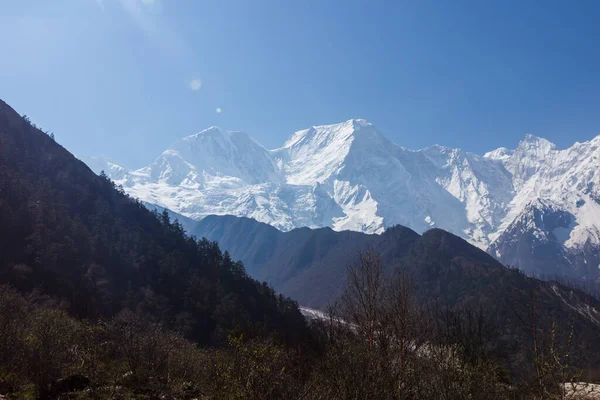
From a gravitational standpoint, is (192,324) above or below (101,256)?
below

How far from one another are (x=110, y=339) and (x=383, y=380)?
64.8 ft

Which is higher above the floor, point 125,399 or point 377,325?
point 377,325

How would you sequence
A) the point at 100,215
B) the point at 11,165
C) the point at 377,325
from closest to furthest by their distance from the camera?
the point at 377,325
the point at 11,165
the point at 100,215

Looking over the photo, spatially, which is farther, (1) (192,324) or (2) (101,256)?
(2) (101,256)

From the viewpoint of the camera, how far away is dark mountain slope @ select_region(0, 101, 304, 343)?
9488 cm

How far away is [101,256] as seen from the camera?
113062mm

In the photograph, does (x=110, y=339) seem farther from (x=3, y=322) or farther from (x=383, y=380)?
Result: (x=383, y=380)

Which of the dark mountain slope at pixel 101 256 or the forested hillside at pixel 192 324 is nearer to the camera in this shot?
the forested hillside at pixel 192 324

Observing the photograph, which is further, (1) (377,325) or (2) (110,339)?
(2) (110,339)

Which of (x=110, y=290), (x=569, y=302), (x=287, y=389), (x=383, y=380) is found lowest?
(x=110, y=290)

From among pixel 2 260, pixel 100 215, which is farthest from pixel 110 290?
pixel 100 215

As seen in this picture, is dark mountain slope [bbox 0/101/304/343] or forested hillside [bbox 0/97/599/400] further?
dark mountain slope [bbox 0/101/304/343]

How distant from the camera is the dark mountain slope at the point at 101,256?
311 ft

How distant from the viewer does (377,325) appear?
2459cm
